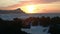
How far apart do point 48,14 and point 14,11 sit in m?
2.04

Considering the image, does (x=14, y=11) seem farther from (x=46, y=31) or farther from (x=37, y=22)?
(x=46, y=31)

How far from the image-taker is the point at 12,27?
10.3 metres

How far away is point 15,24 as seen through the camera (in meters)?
10.7

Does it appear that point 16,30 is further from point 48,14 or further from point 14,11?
point 48,14

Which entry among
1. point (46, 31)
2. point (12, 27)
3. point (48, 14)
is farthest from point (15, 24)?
point (48, 14)

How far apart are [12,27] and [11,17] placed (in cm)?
253

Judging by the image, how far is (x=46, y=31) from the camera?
11.8 metres

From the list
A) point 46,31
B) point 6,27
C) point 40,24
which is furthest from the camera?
point 40,24

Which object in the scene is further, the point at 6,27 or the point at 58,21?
the point at 58,21

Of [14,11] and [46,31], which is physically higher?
[14,11]

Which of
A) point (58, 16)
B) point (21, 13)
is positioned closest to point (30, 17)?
point (21, 13)

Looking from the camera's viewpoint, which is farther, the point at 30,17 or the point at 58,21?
the point at 30,17

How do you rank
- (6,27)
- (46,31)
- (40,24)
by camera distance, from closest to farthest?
1. (6,27)
2. (46,31)
3. (40,24)

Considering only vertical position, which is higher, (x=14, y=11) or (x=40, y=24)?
(x=14, y=11)
